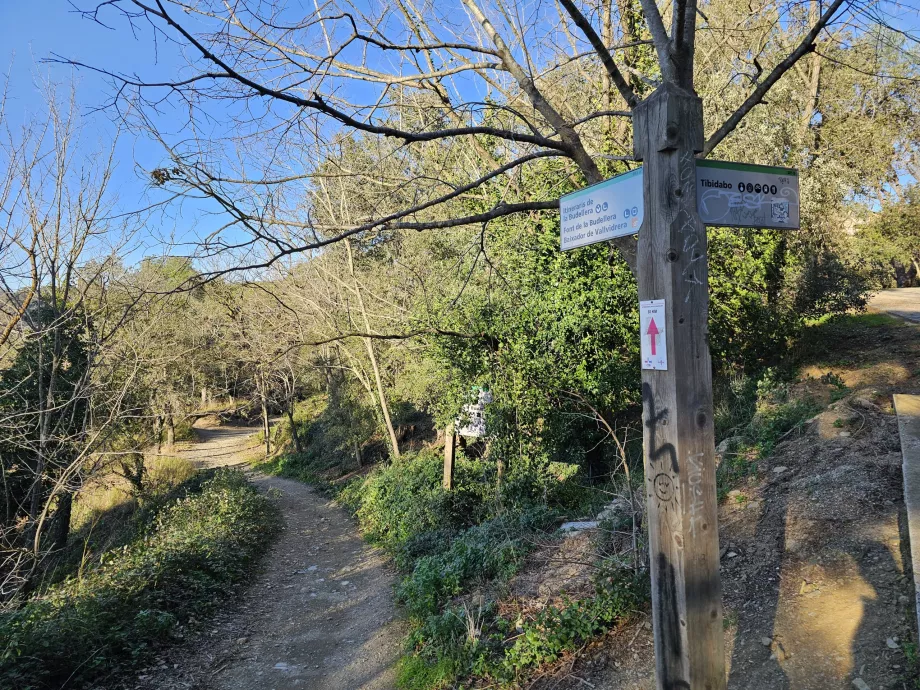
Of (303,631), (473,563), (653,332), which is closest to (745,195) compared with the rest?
(653,332)

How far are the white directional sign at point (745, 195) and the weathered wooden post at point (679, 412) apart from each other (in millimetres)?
116

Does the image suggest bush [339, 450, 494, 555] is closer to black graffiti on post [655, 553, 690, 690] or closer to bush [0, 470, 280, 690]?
bush [0, 470, 280, 690]

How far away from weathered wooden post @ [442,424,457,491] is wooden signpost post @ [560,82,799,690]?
26.2 ft

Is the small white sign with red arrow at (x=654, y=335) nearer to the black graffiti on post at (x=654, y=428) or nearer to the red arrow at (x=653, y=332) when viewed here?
the red arrow at (x=653, y=332)

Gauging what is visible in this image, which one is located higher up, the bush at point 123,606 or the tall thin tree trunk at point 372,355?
the tall thin tree trunk at point 372,355

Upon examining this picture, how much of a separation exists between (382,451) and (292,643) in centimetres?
1389

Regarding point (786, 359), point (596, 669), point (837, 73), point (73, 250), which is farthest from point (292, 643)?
point (837, 73)

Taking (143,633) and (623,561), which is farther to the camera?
(143,633)

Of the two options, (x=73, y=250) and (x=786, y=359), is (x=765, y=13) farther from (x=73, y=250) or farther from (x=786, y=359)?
(x=73, y=250)

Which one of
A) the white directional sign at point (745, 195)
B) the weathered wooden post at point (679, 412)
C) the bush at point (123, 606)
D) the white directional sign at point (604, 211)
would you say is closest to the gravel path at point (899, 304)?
the white directional sign at point (745, 195)

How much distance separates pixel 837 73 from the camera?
1564 centimetres

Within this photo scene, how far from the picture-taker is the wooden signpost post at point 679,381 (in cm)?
237

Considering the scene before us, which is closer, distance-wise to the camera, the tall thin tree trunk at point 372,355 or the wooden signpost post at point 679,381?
the wooden signpost post at point 679,381

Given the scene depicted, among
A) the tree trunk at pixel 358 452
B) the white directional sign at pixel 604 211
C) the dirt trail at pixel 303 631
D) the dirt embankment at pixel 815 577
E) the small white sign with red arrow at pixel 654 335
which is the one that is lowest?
the dirt trail at pixel 303 631
